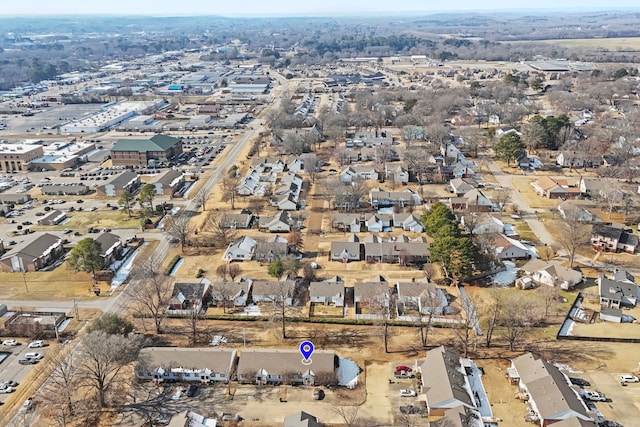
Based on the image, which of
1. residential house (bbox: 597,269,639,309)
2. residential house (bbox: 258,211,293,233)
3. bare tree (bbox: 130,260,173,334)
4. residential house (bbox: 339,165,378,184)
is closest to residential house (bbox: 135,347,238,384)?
bare tree (bbox: 130,260,173,334)

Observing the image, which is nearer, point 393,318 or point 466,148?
point 393,318

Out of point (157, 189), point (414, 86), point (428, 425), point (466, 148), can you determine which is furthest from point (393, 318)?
point (414, 86)

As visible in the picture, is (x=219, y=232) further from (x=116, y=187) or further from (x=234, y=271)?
(x=116, y=187)

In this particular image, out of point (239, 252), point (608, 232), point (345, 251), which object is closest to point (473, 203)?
point (608, 232)

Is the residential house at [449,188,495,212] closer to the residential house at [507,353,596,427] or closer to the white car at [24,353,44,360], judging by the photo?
the residential house at [507,353,596,427]

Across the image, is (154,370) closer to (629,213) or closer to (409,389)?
(409,389)
